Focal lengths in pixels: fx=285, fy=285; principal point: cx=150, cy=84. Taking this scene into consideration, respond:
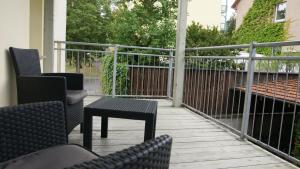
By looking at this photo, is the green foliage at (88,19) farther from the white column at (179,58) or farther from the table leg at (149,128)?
the table leg at (149,128)

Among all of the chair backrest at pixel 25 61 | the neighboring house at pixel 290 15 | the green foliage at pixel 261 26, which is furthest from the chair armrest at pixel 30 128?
the neighboring house at pixel 290 15

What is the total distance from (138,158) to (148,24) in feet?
24.8

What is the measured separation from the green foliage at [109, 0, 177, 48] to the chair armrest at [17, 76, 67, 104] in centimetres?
561

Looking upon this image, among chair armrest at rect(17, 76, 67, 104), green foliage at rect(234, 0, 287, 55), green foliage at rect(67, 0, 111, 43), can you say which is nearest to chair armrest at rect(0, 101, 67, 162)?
chair armrest at rect(17, 76, 67, 104)

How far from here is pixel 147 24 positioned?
808 centimetres

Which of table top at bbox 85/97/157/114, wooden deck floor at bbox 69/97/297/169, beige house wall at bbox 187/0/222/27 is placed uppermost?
beige house wall at bbox 187/0/222/27

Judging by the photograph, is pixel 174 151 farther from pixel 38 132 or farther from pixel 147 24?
pixel 147 24

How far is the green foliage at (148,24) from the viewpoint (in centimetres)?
783

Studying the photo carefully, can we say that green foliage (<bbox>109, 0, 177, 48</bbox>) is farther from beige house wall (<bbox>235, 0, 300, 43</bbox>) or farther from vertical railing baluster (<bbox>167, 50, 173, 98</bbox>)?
beige house wall (<bbox>235, 0, 300, 43</bbox>)

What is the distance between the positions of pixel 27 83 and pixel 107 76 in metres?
4.43

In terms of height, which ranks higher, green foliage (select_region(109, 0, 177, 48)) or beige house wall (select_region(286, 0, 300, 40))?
beige house wall (select_region(286, 0, 300, 40))

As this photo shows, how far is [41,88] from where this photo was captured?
2.44m

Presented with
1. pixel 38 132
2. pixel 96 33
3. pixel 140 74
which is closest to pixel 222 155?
pixel 38 132

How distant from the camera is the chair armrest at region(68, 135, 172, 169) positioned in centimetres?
68
